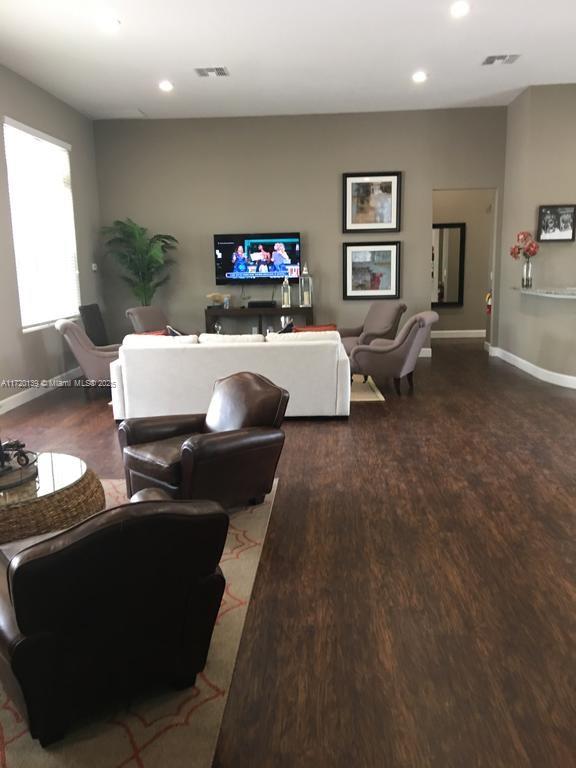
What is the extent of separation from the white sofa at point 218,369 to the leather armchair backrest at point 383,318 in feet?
7.46

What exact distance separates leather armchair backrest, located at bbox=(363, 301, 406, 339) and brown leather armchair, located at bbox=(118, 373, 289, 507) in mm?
4165

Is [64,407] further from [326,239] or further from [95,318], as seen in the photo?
[326,239]

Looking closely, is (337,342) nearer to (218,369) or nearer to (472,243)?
(218,369)

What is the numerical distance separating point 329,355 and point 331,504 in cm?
198

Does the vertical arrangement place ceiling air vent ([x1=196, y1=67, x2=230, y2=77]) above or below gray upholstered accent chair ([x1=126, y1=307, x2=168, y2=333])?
above

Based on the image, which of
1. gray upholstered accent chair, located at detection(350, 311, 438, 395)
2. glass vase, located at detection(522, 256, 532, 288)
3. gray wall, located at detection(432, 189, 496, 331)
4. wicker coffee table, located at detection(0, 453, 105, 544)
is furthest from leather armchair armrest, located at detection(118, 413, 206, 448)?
gray wall, located at detection(432, 189, 496, 331)

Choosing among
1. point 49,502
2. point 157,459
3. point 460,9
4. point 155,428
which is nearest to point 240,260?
point 460,9

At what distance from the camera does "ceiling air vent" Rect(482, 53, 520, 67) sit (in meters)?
6.34

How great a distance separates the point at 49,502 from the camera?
2.75 m

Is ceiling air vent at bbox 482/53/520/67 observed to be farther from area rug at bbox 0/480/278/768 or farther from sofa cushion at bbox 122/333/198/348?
area rug at bbox 0/480/278/768

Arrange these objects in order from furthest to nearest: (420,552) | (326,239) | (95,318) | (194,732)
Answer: (326,239), (95,318), (420,552), (194,732)

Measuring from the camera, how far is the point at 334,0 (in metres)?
4.91

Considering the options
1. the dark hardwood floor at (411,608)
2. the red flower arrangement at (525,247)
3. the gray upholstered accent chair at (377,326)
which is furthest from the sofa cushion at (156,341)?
the red flower arrangement at (525,247)

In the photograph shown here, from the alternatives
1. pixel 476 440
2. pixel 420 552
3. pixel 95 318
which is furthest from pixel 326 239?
pixel 420 552
